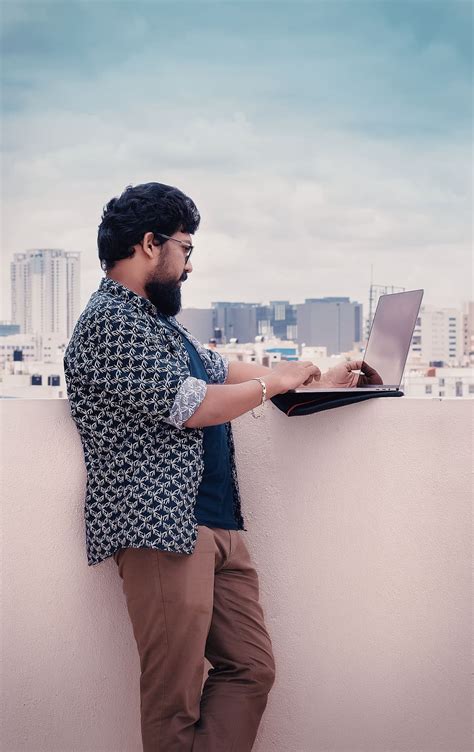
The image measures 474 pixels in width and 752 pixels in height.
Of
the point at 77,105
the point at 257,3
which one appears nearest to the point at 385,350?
the point at 77,105

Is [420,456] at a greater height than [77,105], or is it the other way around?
[77,105]

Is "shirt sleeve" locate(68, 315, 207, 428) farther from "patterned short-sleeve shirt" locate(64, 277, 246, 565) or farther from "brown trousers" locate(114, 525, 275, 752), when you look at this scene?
"brown trousers" locate(114, 525, 275, 752)

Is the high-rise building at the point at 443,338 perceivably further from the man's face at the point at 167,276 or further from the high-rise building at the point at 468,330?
the man's face at the point at 167,276

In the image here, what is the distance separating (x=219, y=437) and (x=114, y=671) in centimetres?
62

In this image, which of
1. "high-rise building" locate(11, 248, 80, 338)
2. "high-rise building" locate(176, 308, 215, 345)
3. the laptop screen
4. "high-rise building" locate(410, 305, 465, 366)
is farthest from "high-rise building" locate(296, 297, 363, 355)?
the laptop screen

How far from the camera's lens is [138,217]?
60.2 inches

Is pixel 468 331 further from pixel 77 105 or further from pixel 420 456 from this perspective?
pixel 420 456

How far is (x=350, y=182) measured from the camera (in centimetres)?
6694

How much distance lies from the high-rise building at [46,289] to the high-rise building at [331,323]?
15750 mm

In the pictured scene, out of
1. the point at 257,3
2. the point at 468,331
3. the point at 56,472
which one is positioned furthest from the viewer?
the point at 257,3

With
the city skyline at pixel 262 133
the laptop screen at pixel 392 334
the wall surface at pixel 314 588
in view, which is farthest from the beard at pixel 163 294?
the city skyline at pixel 262 133

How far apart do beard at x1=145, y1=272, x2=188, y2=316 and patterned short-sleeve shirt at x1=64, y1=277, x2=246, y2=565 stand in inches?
0.9

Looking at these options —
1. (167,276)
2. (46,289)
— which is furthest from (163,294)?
(46,289)

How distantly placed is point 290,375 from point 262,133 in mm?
70385
